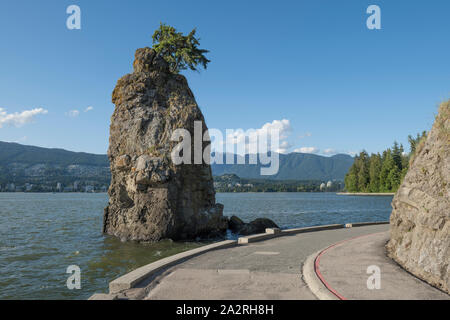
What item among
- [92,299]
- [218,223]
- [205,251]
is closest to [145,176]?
[218,223]

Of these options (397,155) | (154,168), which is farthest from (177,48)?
(397,155)

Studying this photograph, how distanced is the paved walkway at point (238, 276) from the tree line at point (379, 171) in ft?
332

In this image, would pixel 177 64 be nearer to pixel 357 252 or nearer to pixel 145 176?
pixel 145 176

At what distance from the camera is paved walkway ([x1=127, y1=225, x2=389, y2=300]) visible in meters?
7.88

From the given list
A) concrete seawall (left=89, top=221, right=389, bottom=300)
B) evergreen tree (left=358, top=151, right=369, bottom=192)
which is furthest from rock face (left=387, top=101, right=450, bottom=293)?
evergreen tree (left=358, top=151, right=369, bottom=192)

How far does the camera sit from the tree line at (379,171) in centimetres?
11426

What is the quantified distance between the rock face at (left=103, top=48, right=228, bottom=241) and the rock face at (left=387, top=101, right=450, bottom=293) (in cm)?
1630

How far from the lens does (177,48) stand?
3288cm

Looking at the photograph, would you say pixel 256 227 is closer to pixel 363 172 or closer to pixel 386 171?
pixel 386 171

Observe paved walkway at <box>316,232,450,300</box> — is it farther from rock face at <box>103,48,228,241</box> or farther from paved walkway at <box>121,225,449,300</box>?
rock face at <box>103,48,228,241</box>

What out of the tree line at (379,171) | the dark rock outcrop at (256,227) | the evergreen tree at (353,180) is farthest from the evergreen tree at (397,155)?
the dark rock outcrop at (256,227)

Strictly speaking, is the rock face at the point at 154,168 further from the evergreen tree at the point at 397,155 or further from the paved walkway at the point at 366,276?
the evergreen tree at the point at 397,155

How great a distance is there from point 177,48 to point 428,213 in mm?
28574
